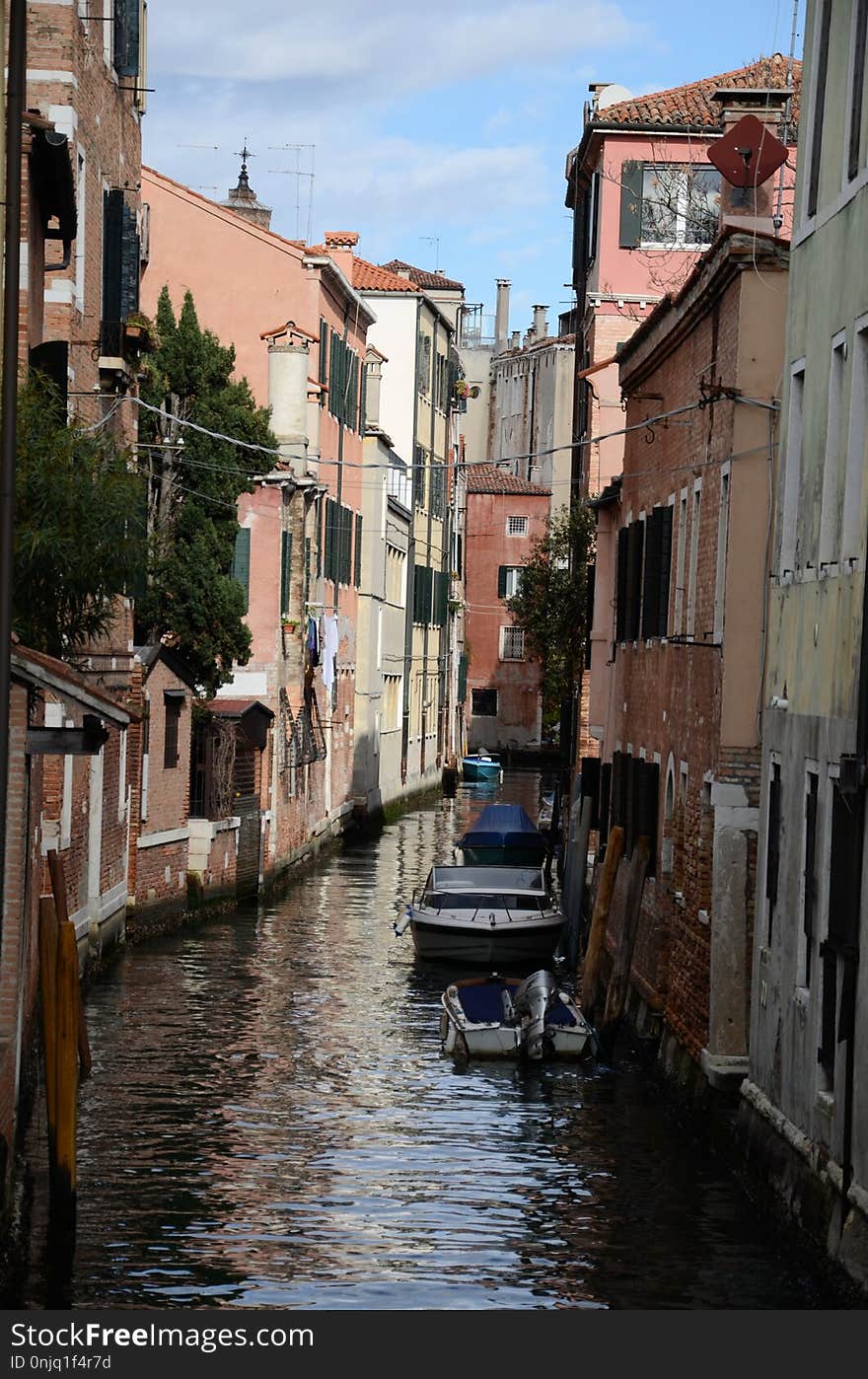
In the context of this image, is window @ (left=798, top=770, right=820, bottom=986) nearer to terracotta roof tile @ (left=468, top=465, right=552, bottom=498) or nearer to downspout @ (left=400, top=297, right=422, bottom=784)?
downspout @ (left=400, top=297, right=422, bottom=784)

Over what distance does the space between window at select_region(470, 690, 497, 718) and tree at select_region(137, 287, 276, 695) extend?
4747cm

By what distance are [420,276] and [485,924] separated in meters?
46.5

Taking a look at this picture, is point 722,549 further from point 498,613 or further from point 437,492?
point 498,613

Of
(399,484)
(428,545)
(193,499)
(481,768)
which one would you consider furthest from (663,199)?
(481,768)

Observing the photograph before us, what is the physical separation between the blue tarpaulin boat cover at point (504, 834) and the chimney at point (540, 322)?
57.4m

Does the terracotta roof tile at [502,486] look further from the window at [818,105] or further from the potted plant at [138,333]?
the window at [818,105]

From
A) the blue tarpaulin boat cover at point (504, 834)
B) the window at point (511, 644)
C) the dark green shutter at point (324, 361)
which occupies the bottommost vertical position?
the blue tarpaulin boat cover at point (504, 834)

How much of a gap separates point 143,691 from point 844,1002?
55.3 feet

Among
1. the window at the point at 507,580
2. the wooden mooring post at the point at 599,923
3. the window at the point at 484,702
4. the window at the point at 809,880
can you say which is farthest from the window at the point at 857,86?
the window at the point at 507,580

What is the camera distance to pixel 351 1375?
9.71 metres

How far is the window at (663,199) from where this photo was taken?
1420 inches

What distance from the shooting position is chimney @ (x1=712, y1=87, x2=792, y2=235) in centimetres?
1855

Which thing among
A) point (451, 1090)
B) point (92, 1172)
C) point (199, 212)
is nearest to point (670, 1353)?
point (92, 1172)

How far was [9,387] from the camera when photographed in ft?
39.1
